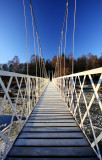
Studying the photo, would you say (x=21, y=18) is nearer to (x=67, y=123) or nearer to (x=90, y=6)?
(x=90, y=6)

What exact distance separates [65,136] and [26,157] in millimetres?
448

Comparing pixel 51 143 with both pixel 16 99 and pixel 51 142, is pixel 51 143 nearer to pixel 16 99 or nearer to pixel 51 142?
pixel 51 142

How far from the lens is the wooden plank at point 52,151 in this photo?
0.81 metres

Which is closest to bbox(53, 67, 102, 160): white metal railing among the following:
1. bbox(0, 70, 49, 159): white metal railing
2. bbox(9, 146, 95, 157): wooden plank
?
bbox(9, 146, 95, 157): wooden plank

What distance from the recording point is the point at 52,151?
0.84 meters

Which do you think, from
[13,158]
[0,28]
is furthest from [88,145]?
[0,28]

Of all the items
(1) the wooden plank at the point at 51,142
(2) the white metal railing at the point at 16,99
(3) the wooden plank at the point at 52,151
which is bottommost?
(3) the wooden plank at the point at 52,151

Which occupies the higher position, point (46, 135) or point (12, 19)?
point (12, 19)

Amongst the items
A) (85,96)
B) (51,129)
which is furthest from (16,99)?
(85,96)

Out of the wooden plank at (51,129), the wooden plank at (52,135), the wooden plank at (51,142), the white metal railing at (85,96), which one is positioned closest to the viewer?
the white metal railing at (85,96)

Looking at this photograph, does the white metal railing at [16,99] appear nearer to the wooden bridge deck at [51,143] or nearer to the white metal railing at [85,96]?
the wooden bridge deck at [51,143]

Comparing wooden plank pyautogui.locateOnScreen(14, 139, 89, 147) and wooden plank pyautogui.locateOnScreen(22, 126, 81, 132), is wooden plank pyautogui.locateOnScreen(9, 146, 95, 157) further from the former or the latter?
wooden plank pyautogui.locateOnScreen(22, 126, 81, 132)

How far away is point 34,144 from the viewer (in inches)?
36.2

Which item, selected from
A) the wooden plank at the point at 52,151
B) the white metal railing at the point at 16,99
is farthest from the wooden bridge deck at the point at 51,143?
the white metal railing at the point at 16,99
